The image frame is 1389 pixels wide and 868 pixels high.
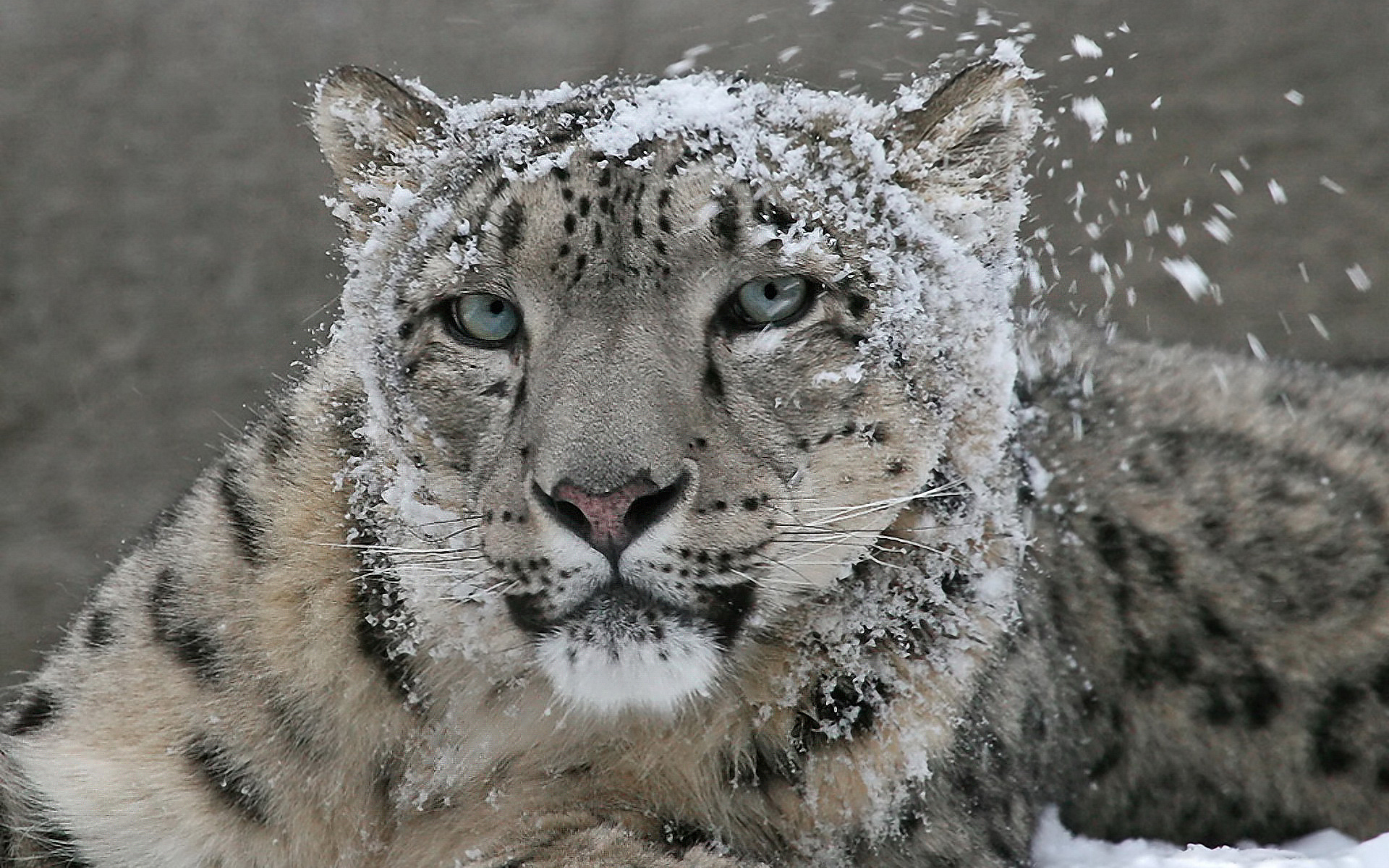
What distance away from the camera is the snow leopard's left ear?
2.74 metres

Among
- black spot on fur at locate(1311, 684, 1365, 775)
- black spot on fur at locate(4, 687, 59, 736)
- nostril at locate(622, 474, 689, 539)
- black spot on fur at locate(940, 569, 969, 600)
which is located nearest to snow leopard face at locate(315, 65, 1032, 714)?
nostril at locate(622, 474, 689, 539)

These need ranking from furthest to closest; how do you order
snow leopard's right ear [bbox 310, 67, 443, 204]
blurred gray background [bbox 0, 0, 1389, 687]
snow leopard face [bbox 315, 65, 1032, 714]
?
blurred gray background [bbox 0, 0, 1389, 687] → snow leopard's right ear [bbox 310, 67, 443, 204] → snow leopard face [bbox 315, 65, 1032, 714]

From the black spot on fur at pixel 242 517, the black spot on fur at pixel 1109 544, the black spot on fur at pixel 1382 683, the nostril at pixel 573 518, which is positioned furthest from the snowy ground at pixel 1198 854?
the black spot on fur at pixel 242 517

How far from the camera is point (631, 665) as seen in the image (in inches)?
85.2

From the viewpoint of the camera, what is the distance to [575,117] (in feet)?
8.68

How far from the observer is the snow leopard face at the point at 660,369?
214cm

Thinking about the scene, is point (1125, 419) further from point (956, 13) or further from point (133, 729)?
point (956, 13)

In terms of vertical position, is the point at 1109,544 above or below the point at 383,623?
below

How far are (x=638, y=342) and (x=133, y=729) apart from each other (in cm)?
112

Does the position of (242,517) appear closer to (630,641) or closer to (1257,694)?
(630,641)

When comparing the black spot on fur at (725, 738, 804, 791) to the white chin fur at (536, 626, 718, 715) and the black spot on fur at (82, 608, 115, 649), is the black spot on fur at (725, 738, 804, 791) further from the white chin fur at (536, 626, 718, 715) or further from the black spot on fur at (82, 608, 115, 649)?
the black spot on fur at (82, 608, 115, 649)

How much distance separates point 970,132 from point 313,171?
4234 mm

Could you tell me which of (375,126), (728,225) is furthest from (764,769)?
(375,126)

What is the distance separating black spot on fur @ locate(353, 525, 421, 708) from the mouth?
36 cm
